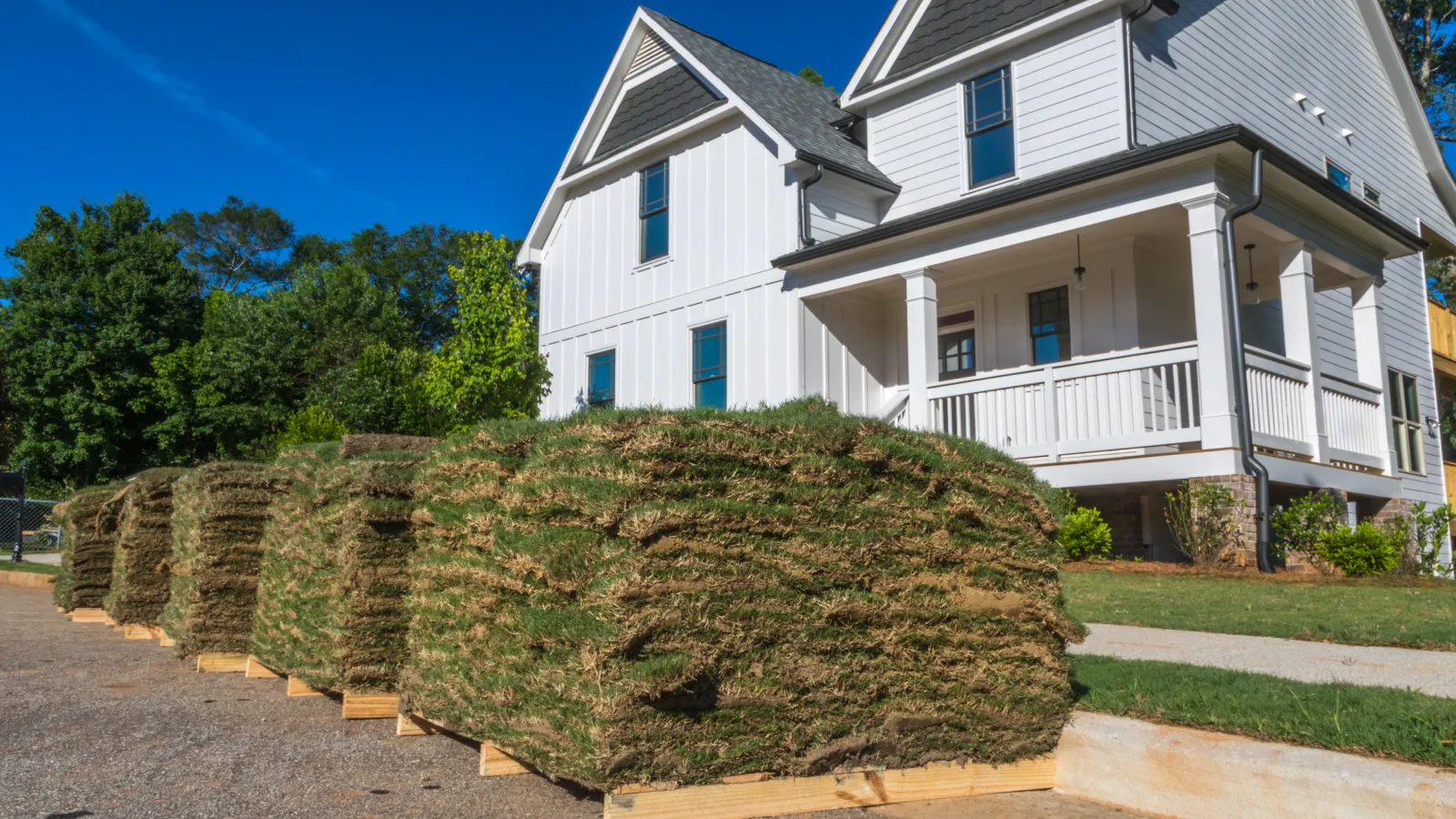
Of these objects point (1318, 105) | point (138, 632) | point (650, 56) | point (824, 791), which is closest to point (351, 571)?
point (824, 791)

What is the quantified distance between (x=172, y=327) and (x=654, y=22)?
24163 millimetres

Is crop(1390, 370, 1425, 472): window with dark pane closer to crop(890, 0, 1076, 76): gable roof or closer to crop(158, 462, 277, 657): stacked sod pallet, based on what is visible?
crop(890, 0, 1076, 76): gable roof

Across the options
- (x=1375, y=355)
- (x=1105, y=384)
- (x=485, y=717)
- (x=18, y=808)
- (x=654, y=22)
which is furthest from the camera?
(x=654, y=22)

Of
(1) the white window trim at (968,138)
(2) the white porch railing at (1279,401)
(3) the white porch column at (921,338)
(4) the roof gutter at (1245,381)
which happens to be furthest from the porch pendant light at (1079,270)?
(2) the white porch railing at (1279,401)

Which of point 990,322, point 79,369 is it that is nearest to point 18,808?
point 990,322

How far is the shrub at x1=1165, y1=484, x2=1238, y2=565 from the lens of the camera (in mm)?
10289

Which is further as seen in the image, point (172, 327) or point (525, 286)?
point (172, 327)

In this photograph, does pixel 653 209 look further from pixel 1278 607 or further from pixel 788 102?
pixel 1278 607

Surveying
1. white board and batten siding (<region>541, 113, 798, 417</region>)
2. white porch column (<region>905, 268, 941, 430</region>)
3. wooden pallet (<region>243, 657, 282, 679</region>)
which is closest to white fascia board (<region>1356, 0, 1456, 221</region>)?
white porch column (<region>905, 268, 941, 430</region>)

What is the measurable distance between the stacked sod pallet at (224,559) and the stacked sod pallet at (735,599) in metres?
3.44

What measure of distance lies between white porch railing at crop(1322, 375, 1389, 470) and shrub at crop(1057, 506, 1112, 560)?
9.80ft

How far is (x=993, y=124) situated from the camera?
13.9 meters

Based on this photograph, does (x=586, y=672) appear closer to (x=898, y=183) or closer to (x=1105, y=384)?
(x=1105, y=384)

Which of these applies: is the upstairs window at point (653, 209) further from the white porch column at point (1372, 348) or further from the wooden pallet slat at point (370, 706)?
the wooden pallet slat at point (370, 706)
